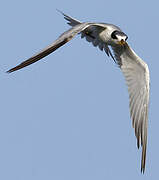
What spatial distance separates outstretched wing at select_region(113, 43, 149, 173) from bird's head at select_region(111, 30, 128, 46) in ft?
2.64

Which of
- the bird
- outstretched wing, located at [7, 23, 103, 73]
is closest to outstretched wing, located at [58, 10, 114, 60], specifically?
the bird

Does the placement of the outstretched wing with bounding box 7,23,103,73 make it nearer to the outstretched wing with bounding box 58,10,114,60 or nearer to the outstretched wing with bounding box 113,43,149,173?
Answer: the outstretched wing with bounding box 58,10,114,60

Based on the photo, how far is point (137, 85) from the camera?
1361 cm

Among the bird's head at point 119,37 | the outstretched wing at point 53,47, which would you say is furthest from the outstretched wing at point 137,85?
the outstretched wing at point 53,47

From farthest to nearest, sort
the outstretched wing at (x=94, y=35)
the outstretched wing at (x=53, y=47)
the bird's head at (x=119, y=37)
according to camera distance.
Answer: the outstretched wing at (x=94, y=35) < the bird's head at (x=119, y=37) < the outstretched wing at (x=53, y=47)

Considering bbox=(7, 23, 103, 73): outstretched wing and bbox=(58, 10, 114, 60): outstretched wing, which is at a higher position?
bbox=(58, 10, 114, 60): outstretched wing

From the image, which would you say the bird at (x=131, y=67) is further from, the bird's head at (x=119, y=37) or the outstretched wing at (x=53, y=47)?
the outstretched wing at (x=53, y=47)

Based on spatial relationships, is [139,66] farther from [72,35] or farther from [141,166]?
[72,35]

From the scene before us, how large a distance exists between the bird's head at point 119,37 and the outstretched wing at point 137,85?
80 cm

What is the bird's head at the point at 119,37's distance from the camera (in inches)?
497

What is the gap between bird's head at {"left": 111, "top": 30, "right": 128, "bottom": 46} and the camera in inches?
497

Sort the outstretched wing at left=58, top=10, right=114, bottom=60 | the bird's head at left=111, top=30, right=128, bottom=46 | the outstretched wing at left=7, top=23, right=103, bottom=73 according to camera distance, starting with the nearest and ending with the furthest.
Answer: the outstretched wing at left=7, top=23, right=103, bottom=73
the bird's head at left=111, top=30, right=128, bottom=46
the outstretched wing at left=58, top=10, right=114, bottom=60

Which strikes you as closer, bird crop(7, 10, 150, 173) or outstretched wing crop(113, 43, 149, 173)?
bird crop(7, 10, 150, 173)

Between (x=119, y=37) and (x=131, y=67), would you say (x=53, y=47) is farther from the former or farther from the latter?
(x=131, y=67)
